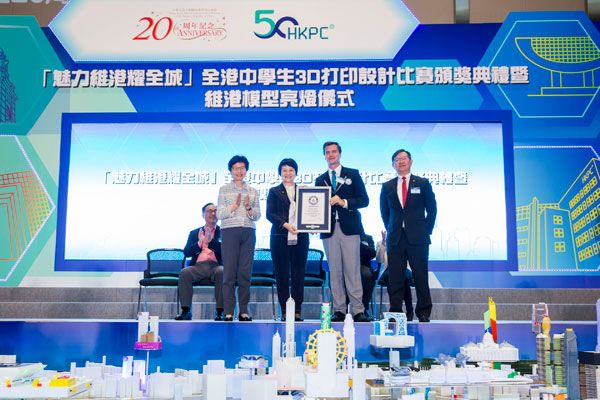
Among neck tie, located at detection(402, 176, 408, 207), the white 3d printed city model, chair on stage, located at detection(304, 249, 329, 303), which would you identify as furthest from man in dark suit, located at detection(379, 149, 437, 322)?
the white 3d printed city model

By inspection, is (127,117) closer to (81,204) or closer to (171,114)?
(171,114)

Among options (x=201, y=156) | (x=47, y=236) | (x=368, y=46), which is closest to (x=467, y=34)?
(x=368, y=46)

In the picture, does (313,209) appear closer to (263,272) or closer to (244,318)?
(244,318)

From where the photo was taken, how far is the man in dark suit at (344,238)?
5.47 meters

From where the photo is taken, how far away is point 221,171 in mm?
7875

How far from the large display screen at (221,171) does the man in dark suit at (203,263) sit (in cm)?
145

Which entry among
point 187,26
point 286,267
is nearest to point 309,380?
point 286,267

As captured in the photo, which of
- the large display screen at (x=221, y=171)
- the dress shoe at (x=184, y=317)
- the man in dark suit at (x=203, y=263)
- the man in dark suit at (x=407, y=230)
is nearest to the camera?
the man in dark suit at (x=407, y=230)

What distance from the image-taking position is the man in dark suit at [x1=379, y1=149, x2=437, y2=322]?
5422 mm

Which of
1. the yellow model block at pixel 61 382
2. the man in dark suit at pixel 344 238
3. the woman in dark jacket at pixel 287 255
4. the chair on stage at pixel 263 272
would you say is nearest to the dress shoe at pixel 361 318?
the man in dark suit at pixel 344 238

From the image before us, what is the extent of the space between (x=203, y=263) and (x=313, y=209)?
48.3 inches

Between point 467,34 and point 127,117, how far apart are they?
12.9 feet

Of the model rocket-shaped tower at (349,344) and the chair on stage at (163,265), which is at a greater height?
the chair on stage at (163,265)

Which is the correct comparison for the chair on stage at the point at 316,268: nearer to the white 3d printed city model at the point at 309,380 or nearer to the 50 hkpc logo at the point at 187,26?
the 50 hkpc logo at the point at 187,26
